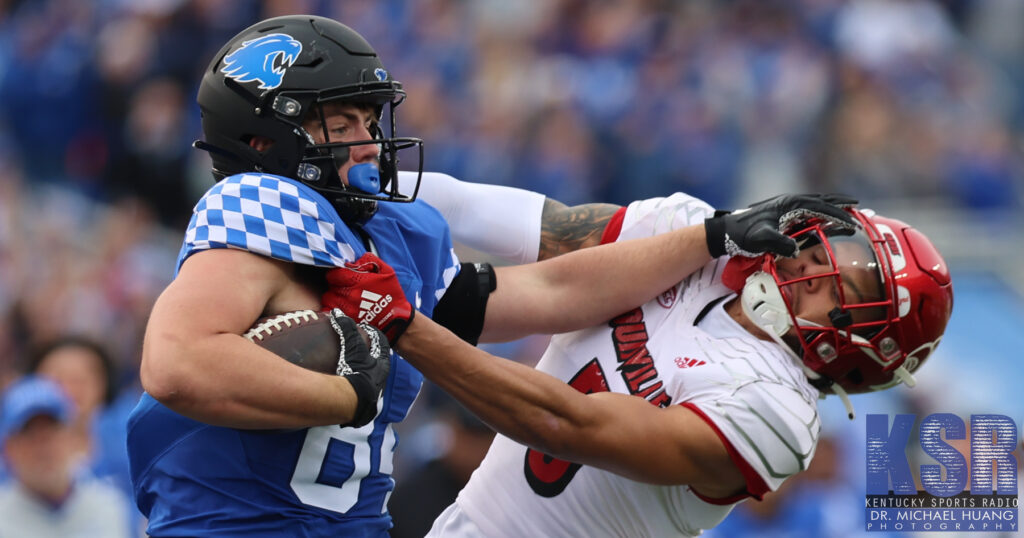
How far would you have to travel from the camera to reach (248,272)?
7.11ft

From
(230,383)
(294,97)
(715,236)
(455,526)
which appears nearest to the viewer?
(230,383)

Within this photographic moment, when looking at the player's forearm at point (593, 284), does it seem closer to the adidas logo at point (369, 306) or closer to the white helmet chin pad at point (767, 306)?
the white helmet chin pad at point (767, 306)

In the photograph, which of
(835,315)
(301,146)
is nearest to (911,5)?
(835,315)

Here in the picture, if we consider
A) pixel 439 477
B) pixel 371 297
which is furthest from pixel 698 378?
pixel 439 477

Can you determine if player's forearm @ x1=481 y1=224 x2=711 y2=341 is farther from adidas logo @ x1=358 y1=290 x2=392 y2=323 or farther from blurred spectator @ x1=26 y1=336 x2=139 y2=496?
blurred spectator @ x1=26 y1=336 x2=139 y2=496

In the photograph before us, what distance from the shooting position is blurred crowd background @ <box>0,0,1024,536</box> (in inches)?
283

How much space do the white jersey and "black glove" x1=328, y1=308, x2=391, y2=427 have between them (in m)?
0.84

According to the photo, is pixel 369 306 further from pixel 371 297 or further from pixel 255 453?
pixel 255 453

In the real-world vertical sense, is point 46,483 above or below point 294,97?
below

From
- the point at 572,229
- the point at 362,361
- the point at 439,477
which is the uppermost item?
the point at 362,361

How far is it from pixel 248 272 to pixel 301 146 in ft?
1.31

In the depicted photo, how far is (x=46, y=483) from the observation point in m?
4.67

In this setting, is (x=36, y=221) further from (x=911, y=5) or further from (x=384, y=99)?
(x=911, y=5)

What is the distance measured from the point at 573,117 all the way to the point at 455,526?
16.4 feet
